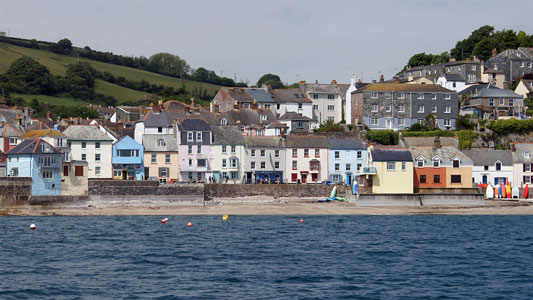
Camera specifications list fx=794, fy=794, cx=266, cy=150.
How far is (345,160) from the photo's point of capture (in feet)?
289

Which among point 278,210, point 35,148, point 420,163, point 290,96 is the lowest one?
point 278,210

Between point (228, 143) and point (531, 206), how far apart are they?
106 ft

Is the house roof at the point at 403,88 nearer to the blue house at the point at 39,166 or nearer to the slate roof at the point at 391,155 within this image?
the slate roof at the point at 391,155

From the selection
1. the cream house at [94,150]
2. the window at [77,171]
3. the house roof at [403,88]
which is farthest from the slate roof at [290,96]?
the window at [77,171]

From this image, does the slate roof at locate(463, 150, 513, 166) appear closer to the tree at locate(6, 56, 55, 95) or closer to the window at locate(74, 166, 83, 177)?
the window at locate(74, 166, 83, 177)

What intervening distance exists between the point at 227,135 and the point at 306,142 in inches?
347

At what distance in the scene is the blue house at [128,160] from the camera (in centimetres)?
8494

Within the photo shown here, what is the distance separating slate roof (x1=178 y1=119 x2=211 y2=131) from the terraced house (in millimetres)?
26576

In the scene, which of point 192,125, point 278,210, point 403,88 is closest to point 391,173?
point 278,210

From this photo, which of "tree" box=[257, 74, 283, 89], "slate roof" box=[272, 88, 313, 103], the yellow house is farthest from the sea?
"tree" box=[257, 74, 283, 89]

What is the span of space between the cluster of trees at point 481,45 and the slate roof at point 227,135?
207 ft

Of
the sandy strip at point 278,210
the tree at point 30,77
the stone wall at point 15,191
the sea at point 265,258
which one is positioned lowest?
the sea at point 265,258

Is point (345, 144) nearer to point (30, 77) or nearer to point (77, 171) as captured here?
point (77, 171)

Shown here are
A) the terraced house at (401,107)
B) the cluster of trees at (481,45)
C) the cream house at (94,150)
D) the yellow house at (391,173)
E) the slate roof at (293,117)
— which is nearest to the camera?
the yellow house at (391,173)
